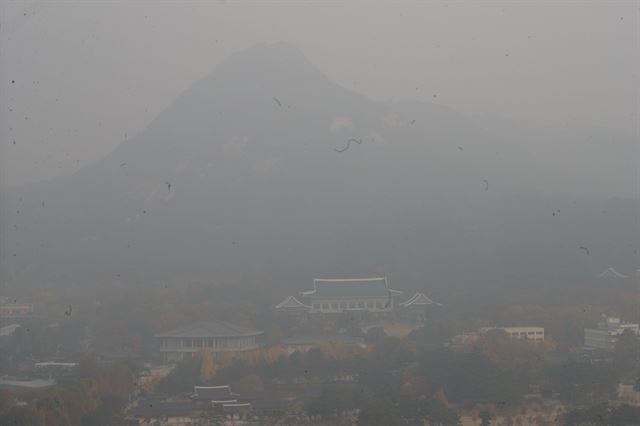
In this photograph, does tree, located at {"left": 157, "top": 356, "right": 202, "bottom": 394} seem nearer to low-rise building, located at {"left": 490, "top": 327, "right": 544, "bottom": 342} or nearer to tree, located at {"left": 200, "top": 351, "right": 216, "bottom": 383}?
tree, located at {"left": 200, "top": 351, "right": 216, "bottom": 383}

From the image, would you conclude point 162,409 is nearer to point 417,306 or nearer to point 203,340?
point 203,340

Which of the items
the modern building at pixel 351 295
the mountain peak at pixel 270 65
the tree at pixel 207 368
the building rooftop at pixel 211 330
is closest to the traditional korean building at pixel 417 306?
the modern building at pixel 351 295

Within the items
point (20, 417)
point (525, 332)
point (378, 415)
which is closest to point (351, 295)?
point (525, 332)

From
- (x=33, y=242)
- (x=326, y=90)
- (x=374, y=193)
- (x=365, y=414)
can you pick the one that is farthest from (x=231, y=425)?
(x=326, y=90)

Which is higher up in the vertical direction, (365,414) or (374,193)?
(374,193)

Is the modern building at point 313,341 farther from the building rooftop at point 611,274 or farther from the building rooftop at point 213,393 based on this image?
the building rooftop at point 611,274

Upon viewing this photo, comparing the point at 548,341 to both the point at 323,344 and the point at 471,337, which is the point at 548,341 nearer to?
the point at 471,337
